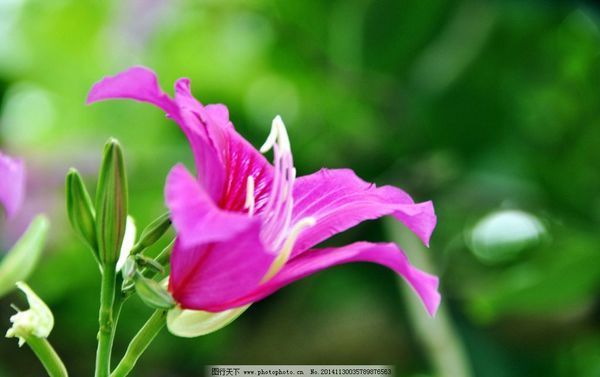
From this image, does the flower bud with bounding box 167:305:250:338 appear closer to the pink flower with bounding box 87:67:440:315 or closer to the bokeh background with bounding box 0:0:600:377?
the pink flower with bounding box 87:67:440:315

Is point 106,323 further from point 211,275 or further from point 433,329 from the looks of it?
point 433,329

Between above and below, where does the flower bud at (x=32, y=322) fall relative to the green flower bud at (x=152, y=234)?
below

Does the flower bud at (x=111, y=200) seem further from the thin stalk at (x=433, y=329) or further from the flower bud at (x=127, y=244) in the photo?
the thin stalk at (x=433, y=329)

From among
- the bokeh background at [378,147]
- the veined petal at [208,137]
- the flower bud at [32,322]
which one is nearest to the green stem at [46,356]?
the flower bud at [32,322]

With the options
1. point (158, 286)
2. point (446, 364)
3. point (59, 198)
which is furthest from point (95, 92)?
point (59, 198)

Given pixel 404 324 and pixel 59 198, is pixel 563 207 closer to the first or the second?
pixel 404 324

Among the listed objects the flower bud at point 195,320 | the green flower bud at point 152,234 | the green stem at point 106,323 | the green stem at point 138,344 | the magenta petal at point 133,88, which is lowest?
the flower bud at point 195,320

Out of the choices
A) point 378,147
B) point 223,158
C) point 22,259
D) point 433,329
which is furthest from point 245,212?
point 378,147
